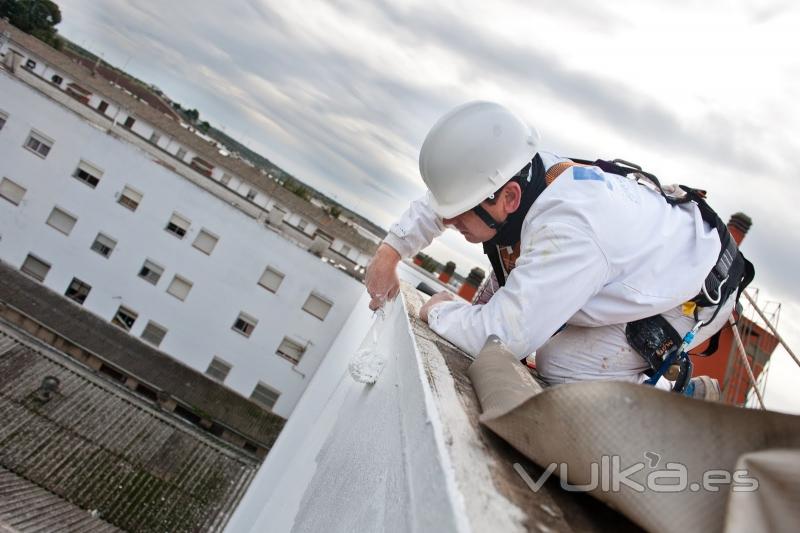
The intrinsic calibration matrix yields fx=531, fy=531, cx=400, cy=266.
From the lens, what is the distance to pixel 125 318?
71.4 ft

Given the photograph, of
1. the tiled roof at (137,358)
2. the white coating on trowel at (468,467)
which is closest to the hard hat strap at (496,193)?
the white coating on trowel at (468,467)

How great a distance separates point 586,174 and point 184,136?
42.8 meters

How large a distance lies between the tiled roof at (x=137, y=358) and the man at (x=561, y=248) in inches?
738

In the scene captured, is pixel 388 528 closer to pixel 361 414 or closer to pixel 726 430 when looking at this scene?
pixel 726 430

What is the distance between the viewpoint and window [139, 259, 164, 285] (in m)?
21.8

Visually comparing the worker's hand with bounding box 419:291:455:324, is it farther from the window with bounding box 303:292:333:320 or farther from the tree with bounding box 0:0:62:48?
the tree with bounding box 0:0:62:48

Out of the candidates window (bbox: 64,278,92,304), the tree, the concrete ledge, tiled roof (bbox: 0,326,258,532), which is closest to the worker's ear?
the concrete ledge

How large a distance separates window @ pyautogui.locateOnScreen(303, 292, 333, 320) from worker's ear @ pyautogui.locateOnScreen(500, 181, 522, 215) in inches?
767

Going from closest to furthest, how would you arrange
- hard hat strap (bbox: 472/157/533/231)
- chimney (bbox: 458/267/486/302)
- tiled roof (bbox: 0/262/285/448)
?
hard hat strap (bbox: 472/157/533/231), chimney (bbox: 458/267/486/302), tiled roof (bbox: 0/262/285/448)

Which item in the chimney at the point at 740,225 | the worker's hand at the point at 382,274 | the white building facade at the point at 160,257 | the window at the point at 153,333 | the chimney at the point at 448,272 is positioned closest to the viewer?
the worker's hand at the point at 382,274

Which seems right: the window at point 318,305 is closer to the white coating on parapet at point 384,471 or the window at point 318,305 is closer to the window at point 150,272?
the window at point 150,272

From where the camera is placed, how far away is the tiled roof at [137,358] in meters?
19.5

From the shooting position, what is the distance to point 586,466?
3.09 ft

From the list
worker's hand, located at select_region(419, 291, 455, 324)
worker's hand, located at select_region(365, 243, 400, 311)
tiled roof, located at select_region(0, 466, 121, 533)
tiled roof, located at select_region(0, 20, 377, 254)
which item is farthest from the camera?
tiled roof, located at select_region(0, 20, 377, 254)
